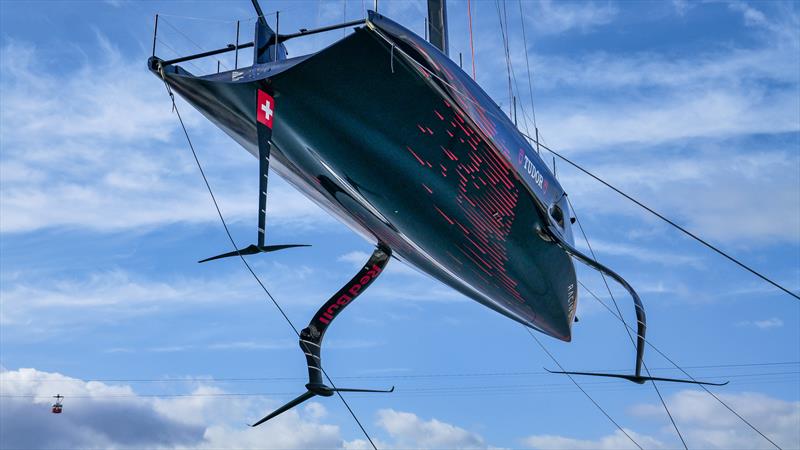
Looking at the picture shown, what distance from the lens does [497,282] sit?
22.2 meters

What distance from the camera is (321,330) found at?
19.0m

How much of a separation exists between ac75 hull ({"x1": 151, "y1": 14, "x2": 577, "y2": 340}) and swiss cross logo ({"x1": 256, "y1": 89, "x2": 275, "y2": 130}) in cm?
14

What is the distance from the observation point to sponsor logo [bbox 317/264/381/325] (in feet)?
62.8

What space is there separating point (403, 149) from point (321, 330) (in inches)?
194

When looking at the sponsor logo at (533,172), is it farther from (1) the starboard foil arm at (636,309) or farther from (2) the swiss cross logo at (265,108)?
(2) the swiss cross logo at (265,108)

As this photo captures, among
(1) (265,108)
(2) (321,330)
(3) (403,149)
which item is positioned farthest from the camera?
(2) (321,330)

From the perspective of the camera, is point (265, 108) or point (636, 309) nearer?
point (265, 108)

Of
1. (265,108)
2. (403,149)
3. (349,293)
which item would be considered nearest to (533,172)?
(403,149)

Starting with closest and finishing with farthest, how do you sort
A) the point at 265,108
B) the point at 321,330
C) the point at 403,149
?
the point at 265,108 → the point at 403,149 → the point at 321,330

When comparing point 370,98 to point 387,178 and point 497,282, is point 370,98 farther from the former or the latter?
point 497,282

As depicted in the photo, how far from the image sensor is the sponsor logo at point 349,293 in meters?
19.2

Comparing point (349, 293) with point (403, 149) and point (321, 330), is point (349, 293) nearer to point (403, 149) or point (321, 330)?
point (321, 330)

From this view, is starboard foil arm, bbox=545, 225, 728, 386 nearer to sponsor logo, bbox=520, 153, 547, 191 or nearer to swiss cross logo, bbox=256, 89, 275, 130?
sponsor logo, bbox=520, 153, 547, 191

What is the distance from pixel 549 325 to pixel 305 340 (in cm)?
1032
